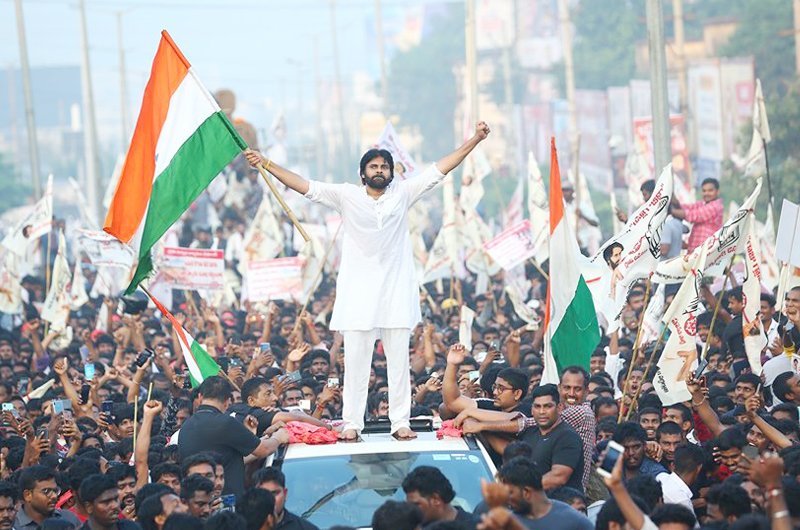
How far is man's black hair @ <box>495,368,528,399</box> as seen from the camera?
961 cm

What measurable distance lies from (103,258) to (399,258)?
1065 centimetres

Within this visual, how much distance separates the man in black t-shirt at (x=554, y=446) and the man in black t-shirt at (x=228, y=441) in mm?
1336

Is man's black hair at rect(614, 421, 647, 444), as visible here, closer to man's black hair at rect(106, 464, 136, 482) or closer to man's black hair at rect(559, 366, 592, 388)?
man's black hair at rect(559, 366, 592, 388)

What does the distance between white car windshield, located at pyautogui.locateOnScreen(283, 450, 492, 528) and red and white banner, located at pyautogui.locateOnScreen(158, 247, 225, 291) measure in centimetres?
964

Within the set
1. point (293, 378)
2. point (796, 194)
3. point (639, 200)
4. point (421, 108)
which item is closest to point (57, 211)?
point (421, 108)

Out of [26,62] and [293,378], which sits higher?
[26,62]

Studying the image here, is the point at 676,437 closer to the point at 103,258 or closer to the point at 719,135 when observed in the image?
the point at 103,258

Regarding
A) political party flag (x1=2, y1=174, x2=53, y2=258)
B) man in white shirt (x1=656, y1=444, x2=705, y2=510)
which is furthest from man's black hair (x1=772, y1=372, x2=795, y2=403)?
political party flag (x1=2, y1=174, x2=53, y2=258)

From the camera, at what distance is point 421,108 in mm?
92500

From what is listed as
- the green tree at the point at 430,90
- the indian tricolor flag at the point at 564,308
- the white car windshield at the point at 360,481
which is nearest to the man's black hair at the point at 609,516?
the white car windshield at the point at 360,481

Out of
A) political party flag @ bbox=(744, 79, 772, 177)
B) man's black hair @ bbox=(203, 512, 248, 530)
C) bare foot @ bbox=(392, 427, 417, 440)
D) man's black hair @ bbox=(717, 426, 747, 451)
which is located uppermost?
political party flag @ bbox=(744, 79, 772, 177)

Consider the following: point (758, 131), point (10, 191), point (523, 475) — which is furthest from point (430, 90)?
point (523, 475)

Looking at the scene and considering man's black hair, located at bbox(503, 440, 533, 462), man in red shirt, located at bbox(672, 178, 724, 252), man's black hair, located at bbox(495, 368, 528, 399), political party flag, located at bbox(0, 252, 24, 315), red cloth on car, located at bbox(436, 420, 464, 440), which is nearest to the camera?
man's black hair, located at bbox(503, 440, 533, 462)

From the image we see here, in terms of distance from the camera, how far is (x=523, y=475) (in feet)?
24.9
